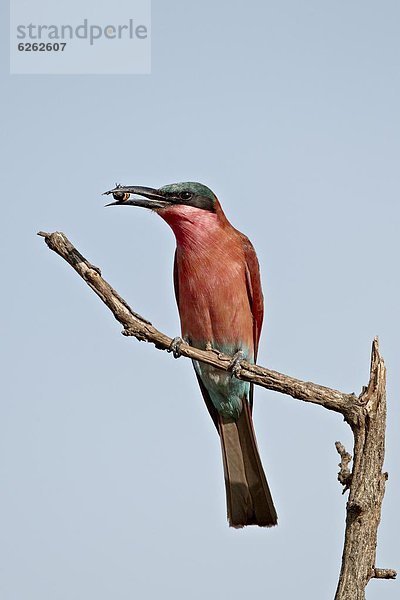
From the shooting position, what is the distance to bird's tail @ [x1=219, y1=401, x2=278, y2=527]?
585 cm

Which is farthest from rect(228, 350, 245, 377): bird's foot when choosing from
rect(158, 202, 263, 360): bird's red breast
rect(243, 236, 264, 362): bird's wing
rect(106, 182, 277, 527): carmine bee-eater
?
rect(243, 236, 264, 362): bird's wing

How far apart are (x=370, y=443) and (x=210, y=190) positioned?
82.6 inches

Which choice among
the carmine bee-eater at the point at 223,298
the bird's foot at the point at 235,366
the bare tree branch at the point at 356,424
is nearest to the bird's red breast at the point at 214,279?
the carmine bee-eater at the point at 223,298

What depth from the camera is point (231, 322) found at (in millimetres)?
5949

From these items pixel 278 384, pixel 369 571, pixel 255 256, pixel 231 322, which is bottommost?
pixel 369 571

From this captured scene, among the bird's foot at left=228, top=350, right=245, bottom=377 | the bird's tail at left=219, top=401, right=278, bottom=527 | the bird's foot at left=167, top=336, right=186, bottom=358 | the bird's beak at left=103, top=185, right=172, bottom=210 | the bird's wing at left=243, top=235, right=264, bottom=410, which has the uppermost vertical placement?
the bird's beak at left=103, top=185, right=172, bottom=210

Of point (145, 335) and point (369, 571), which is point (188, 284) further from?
point (369, 571)

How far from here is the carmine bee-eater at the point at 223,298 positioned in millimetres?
5770

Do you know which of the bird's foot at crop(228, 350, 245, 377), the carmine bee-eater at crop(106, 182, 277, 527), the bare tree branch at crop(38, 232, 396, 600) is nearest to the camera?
the bare tree branch at crop(38, 232, 396, 600)

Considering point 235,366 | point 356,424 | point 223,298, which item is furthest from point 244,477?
point 356,424

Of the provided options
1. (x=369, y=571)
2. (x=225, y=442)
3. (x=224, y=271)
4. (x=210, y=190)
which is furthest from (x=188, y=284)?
(x=369, y=571)

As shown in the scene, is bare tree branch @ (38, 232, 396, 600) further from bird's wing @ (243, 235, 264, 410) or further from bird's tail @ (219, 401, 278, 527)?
bird's wing @ (243, 235, 264, 410)

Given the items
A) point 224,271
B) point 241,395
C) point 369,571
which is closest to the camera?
point 369,571

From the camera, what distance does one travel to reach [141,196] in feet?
17.8
